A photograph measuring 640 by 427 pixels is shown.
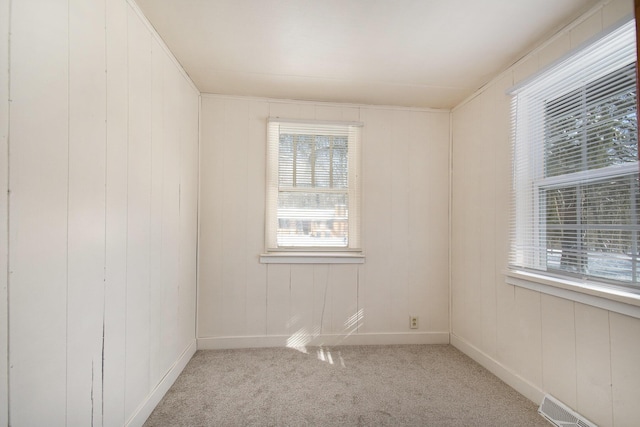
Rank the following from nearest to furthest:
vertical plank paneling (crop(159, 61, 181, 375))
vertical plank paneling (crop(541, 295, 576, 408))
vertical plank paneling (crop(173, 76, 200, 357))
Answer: vertical plank paneling (crop(541, 295, 576, 408)) < vertical plank paneling (crop(159, 61, 181, 375)) < vertical plank paneling (crop(173, 76, 200, 357))

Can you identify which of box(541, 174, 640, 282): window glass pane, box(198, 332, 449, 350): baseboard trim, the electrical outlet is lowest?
box(198, 332, 449, 350): baseboard trim

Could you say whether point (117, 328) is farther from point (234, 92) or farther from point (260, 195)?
point (234, 92)

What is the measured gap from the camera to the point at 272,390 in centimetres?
206

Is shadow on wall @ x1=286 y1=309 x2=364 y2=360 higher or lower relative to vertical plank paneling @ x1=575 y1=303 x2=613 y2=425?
lower

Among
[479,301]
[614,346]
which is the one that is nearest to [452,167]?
[479,301]

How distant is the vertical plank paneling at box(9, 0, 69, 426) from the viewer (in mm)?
905

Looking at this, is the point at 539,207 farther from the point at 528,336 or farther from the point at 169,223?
the point at 169,223

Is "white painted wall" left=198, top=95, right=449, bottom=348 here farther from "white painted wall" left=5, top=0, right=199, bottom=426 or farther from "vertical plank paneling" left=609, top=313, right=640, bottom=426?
"vertical plank paneling" left=609, top=313, right=640, bottom=426

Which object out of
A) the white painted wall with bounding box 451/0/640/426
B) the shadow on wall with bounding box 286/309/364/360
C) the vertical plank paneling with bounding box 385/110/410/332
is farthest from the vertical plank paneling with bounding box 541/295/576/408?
the shadow on wall with bounding box 286/309/364/360

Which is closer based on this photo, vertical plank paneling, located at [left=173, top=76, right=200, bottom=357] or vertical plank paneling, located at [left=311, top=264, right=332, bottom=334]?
vertical plank paneling, located at [left=173, top=76, right=200, bottom=357]

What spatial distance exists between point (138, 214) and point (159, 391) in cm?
124

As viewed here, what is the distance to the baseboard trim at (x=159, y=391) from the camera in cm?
165

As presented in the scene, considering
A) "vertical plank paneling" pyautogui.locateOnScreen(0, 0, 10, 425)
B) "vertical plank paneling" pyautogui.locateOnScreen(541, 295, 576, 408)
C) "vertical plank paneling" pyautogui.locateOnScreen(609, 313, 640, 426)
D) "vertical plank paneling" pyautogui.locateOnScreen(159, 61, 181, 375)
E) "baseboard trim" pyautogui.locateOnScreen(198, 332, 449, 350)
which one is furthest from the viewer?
"baseboard trim" pyautogui.locateOnScreen(198, 332, 449, 350)

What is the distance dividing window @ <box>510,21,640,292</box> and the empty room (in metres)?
0.01
